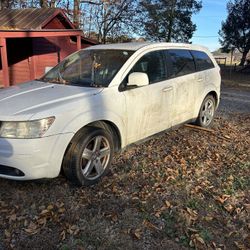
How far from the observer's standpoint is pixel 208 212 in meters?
3.82

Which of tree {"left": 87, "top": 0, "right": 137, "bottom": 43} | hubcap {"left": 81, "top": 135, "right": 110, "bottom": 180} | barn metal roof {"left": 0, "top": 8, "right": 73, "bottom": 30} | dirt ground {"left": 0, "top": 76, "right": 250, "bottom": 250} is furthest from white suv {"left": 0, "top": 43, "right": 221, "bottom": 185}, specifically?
tree {"left": 87, "top": 0, "right": 137, "bottom": 43}

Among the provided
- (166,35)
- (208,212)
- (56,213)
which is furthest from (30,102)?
(166,35)

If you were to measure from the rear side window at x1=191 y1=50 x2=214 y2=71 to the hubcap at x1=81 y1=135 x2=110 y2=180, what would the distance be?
2.88m

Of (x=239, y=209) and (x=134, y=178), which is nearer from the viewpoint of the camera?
(x=239, y=209)

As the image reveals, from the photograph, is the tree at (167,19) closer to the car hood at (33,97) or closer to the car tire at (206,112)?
the car tire at (206,112)

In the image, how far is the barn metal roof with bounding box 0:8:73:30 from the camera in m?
13.6

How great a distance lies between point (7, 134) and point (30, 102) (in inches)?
20.4

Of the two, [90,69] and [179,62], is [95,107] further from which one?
[179,62]

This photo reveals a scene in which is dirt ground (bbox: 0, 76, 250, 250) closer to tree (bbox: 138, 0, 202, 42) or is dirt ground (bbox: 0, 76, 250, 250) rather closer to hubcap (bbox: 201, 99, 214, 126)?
hubcap (bbox: 201, 99, 214, 126)

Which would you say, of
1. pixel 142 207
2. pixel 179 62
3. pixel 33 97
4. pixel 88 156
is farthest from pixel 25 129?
pixel 179 62

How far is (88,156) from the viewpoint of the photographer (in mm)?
4285

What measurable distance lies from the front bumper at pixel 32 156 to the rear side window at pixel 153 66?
1.76m

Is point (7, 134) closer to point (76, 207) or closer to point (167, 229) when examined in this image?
point (76, 207)

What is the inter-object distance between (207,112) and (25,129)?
4.25 meters
